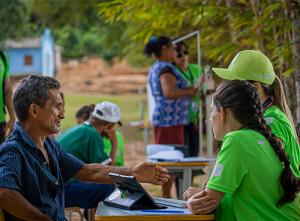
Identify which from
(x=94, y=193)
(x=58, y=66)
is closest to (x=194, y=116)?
(x=94, y=193)

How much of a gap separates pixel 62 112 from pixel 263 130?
3.56 feet

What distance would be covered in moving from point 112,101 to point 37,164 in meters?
21.3

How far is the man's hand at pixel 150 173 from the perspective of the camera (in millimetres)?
2176

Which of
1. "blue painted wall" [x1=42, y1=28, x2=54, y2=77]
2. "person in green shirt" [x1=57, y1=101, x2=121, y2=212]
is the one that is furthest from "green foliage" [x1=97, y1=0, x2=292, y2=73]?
"blue painted wall" [x1=42, y1=28, x2=54, y2=77]

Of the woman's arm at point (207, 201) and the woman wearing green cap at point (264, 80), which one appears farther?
the woman wearing green cap at point (264, 80)

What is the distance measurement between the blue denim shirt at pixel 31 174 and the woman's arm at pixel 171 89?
2185 millimetres

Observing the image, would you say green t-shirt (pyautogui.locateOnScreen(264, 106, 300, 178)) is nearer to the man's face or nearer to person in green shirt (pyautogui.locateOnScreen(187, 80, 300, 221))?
person in green shirt (pyautogui.locateOnScreen(187, 80, 300, 221))

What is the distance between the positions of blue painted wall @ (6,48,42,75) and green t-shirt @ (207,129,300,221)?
29.2 m

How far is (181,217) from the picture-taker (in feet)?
5.58

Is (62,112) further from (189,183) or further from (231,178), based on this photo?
(189,183)

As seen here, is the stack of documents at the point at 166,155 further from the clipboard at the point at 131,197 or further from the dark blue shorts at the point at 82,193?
the clipboard at the point at 131,197

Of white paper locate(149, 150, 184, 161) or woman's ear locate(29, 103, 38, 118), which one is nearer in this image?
woman's ear locate(29, 103, 38, 118)

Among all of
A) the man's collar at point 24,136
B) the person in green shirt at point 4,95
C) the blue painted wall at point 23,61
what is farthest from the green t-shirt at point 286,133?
the blue painted wall at point 23,61

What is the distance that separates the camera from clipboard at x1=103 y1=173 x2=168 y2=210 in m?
1.82
